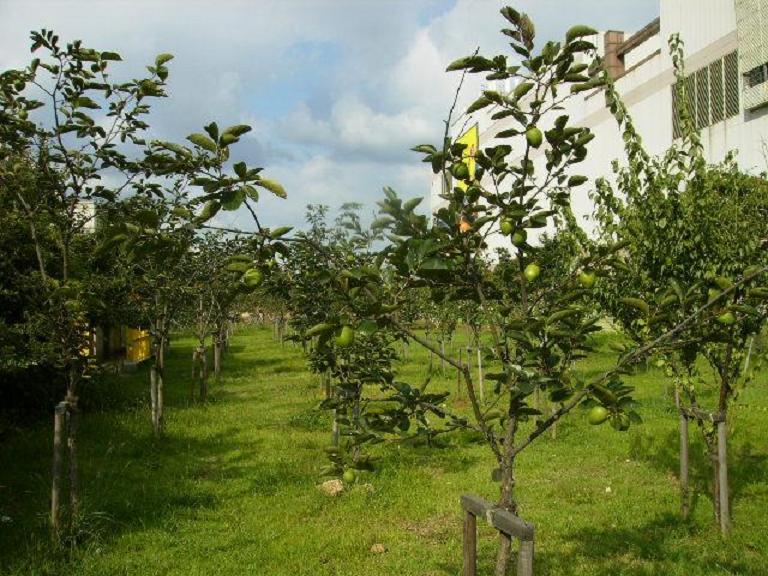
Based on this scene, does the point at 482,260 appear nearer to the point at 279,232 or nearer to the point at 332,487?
the point at 279,232

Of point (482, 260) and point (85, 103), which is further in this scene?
point (85, 103)

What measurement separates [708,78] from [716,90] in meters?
0.60

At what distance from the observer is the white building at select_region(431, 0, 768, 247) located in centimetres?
2170

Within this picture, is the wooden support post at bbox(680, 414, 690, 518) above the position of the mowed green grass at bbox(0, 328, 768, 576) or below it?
above

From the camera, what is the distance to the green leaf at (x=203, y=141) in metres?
2.35

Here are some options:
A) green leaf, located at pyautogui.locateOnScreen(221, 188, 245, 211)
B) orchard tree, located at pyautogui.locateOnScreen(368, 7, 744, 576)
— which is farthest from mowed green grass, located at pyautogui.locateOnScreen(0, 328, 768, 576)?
green leaf, located at pyautogui.locateOnScreen(221, 188, 245, 211)

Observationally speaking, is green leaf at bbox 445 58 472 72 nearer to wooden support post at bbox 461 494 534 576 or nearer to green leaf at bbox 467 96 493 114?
green leaf at bbox 467 96 493 114

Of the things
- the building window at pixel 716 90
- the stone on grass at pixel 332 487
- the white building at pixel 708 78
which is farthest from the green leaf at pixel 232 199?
the building window at pixel 716 90

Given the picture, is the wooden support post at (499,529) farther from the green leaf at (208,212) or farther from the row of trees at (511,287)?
the green leaf at (208,212)

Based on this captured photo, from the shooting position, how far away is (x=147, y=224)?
247 cm

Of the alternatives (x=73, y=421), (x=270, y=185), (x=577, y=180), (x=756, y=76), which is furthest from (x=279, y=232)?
(x=756, y=76)

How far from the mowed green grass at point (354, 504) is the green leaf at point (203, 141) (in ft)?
5.99

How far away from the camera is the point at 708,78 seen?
80.0ft

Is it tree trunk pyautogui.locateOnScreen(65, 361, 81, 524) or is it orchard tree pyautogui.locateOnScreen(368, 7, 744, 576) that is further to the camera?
tree trunk pyautogui.locateOnScreen(65, 361, 81, 524)
